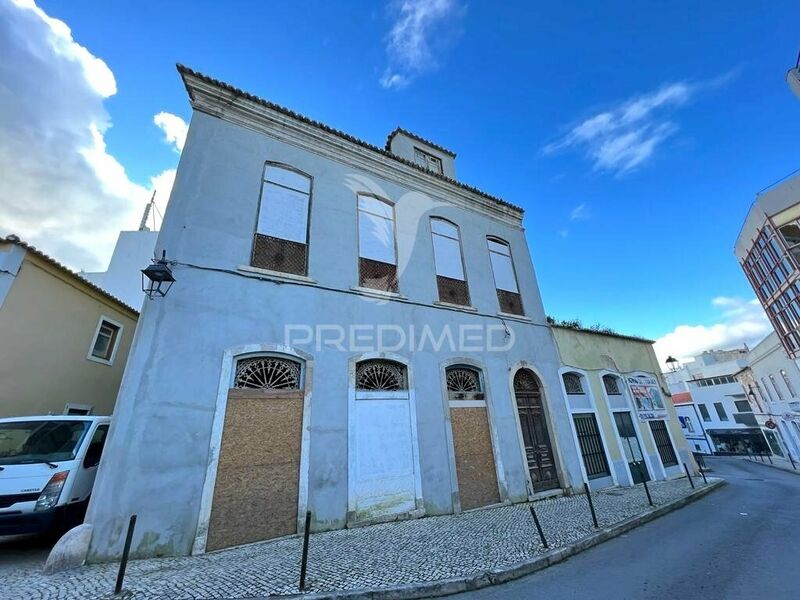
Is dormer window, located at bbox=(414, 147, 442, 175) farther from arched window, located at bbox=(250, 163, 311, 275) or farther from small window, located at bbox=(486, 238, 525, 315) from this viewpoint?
arched window, located at bbox=(250, 163, 311, 275)

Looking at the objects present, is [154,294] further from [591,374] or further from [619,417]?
[619,417]

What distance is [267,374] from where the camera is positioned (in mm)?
6320

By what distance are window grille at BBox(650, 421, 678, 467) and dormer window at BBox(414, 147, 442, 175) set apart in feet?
41.9

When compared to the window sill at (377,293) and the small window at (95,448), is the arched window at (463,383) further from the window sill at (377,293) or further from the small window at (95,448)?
the small window at (95,448)

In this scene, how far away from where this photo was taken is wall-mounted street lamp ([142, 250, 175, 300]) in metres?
5.51

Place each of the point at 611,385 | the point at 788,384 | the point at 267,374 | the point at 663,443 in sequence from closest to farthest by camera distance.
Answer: the point at 267,374 < the point at 611,385 < the point at 663,443 < the point at 788,384

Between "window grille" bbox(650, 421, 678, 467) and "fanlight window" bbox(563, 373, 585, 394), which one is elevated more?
"fanlight window" bbox(563, 373, 585, 394)

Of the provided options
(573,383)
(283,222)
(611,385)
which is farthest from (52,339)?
(611,385)

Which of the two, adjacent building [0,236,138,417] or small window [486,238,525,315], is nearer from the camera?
adjacent building [0,236,138,417]

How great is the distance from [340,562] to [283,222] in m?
6.56

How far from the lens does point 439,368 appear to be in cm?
816

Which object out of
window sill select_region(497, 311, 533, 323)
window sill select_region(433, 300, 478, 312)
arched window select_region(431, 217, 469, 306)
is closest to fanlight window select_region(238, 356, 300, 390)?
window sill select_region(433, 300, 478, 312)

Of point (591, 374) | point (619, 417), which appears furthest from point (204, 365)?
point (619, 417)

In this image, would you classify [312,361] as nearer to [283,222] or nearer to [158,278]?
[158,278]
